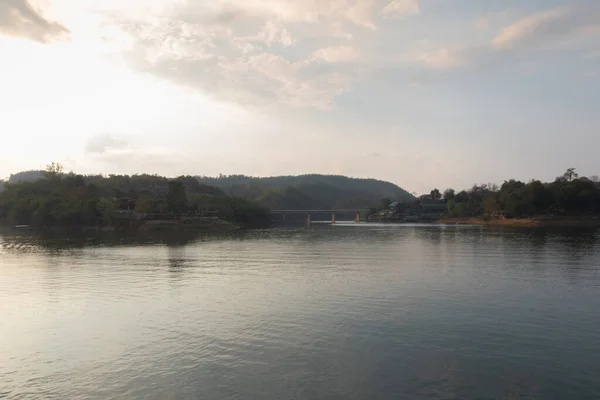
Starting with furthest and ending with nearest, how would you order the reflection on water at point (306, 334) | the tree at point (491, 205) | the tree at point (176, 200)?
the tree at point (491, 205), the tree at point (176, 200), the reflection on water at point (306, 334)

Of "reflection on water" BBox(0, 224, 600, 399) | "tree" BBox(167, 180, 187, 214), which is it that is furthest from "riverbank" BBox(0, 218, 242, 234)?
"reflection on water" BBox(0, 224, 600, 399)

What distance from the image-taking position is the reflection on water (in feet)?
54.2

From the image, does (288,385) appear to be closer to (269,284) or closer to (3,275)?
(269,284)

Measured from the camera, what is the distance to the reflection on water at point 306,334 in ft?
54.2

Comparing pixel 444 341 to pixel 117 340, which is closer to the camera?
pixel 444 341

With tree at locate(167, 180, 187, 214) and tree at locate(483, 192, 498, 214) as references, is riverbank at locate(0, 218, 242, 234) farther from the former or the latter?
tree at locate(483, 192, 498, 214)

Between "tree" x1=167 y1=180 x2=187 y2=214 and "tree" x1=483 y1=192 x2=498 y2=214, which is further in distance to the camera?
"tree" x1=483 y1=192 x2=498 y2=214

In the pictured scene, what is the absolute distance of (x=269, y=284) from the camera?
38.7 metres

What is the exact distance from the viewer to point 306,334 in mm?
22797

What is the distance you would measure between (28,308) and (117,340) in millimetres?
12897

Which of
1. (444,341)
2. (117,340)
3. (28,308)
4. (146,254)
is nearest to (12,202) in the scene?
(146,254)

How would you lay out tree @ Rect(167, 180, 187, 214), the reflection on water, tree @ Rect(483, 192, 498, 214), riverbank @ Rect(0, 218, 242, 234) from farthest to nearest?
tree @ Rect(483, 192, 498, 214) → tree @ Rect(167, 180, 187, 214) → riverbank @ Rect(0, 218, 242, 234) → the reflection on water

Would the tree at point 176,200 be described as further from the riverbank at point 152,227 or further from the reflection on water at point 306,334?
the reflection on water at point 306,334

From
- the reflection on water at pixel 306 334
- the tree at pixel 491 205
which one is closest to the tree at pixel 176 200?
the tree at pixel 491 205
